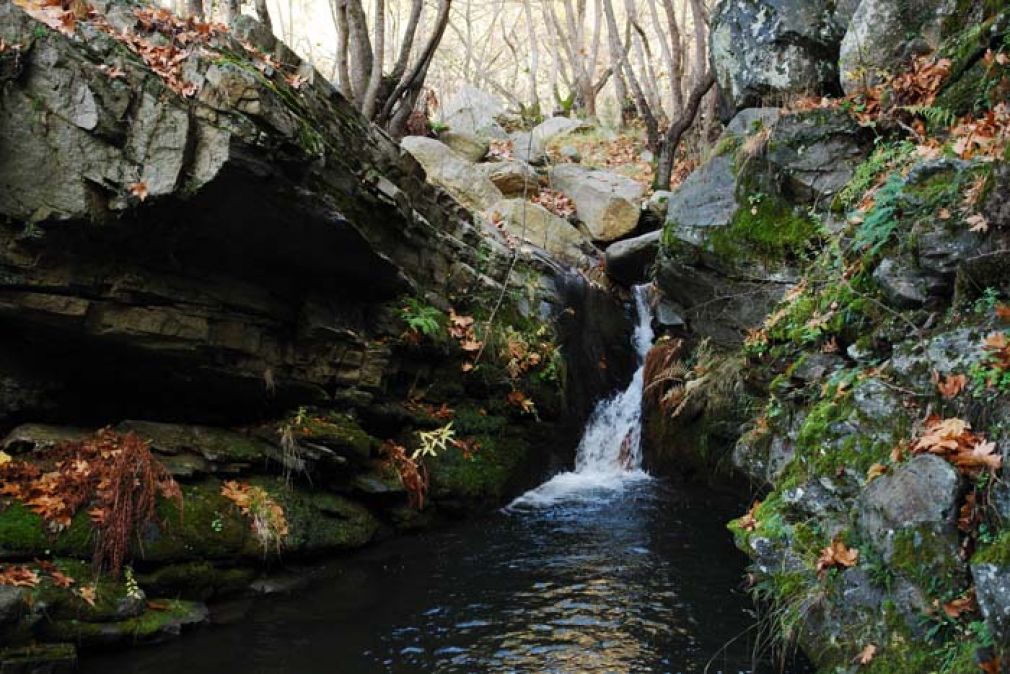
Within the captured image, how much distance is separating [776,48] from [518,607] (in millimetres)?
8095

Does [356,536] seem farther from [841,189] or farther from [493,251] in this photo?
[841,189]

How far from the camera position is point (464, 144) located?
55.7 ft

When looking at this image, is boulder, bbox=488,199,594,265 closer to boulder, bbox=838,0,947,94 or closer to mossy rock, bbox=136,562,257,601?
boulder, bbox=838,0,947,94

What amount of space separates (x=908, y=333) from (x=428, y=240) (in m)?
5.68

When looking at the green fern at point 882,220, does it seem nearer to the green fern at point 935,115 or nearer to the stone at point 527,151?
the green fern at point 935,115

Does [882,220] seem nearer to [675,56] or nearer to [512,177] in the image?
[512,177]

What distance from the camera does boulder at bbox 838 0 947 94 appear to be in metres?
7.94

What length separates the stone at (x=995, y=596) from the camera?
321 centimetres

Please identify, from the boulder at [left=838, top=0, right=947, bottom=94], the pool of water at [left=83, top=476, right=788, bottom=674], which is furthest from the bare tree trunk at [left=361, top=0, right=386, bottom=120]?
the pool of water at [left=83, top=476, right=788, bottom=674]

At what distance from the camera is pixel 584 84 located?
21.6 metres

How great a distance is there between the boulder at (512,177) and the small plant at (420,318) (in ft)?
23.2

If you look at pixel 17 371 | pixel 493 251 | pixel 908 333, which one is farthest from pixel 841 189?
pixel 17 371

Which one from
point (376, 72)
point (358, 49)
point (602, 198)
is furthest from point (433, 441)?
point (602, 198)

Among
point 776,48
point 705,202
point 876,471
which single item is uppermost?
point 776,48
